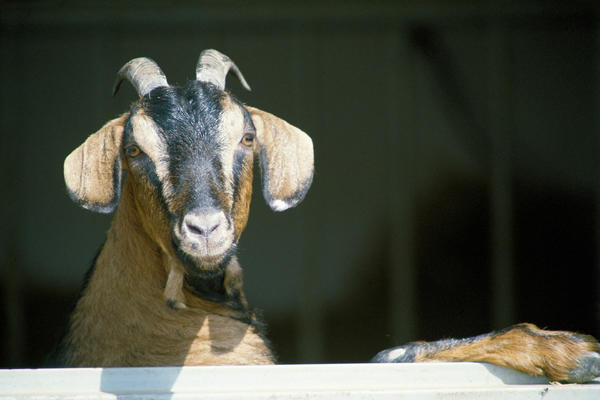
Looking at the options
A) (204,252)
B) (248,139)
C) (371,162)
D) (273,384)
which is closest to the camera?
(273,384)

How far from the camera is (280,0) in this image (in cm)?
735

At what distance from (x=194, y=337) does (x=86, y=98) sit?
510 cm

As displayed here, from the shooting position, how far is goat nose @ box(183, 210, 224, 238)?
2.69 meters

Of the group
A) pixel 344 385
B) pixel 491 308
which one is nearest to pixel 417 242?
pixel 491 308

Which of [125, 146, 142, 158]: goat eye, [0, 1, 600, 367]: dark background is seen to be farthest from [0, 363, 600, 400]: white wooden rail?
[0, 1, 600, 367]: dark background

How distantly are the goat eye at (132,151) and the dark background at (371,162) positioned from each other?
4.49 m

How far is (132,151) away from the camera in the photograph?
3.12 meters

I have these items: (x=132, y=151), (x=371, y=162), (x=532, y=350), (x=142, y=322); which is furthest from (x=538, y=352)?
(x=371, y=162)

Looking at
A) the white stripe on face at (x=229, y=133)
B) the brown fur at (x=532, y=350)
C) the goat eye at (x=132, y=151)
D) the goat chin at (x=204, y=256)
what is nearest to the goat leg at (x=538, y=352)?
the brown fur at (x=532, y=350)

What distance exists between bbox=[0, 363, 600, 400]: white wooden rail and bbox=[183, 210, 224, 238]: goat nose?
1.69 feet

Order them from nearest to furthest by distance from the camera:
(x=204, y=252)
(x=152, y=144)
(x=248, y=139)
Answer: (x=204, y=252), (x=152, y=144), (x=248, y=139)

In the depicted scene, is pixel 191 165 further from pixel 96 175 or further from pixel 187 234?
pixel 96 175

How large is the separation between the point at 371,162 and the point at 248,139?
483 centimetres

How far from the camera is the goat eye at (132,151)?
311 centimetres
